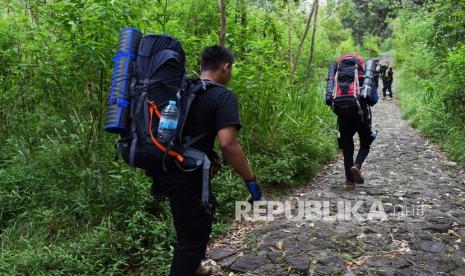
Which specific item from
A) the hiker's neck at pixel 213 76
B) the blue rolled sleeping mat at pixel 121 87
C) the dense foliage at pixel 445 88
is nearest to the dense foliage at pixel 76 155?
the blue rolled sleeping mat at pixel 121 87

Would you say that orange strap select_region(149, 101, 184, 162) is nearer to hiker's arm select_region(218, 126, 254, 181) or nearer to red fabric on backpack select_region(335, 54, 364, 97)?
hiker's arm select_region(218, 126, 254, 181)

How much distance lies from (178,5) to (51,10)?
2.69 metres

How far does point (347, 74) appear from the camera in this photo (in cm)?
583

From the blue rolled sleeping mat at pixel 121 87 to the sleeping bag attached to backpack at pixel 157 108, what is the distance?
0.02 m

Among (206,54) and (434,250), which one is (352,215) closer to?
(434,250)

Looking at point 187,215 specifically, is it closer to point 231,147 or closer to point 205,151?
point 205,151

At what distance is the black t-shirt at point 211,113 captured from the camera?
2822mm

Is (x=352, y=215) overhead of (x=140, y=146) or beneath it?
beneath

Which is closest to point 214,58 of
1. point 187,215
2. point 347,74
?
point 187,215

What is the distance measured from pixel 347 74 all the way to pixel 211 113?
3.52 m

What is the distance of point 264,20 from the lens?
793cm

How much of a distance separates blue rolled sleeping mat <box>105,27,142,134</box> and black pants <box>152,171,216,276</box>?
48cm

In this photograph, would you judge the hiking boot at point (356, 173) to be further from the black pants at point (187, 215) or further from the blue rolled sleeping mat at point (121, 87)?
the blue rolled sleeping mat at point (121, 87)

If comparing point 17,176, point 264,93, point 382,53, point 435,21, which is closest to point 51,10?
point 17,176
